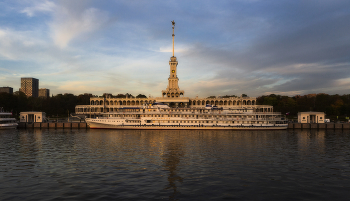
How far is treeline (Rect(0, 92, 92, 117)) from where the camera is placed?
385 feet

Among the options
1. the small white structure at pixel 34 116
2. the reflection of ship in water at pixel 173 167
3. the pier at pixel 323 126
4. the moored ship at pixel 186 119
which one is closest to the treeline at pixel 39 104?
the small white structure at pixel 34 116

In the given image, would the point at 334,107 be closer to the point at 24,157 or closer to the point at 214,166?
the point at 214,166

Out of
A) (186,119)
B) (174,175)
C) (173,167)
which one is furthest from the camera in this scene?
(186,119)

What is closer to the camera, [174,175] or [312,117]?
[174,175]

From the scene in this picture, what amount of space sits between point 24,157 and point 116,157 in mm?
12050

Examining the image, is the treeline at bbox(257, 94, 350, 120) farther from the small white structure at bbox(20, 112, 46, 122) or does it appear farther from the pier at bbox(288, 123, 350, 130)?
the small white structure at bbox(20, 112, 46, 122)

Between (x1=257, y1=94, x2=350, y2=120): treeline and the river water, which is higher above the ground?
(x1=257, y1=94, x2=350, y2=120): treeline

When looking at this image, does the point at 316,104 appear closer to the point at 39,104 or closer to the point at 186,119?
the point at 186,119

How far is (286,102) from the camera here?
15312 centimetres

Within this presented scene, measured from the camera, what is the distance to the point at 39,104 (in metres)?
159

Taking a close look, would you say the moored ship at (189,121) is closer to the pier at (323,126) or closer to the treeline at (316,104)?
the pier at (323,126)

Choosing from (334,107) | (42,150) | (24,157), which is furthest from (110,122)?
(334,107)

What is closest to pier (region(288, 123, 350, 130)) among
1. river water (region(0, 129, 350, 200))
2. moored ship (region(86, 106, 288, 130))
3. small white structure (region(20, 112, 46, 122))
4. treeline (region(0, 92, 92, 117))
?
moored ship (region(86, 106, 288, 130))

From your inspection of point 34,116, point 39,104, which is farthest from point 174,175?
point 39,104
